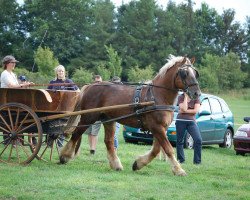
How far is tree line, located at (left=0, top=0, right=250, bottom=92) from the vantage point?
68.1m

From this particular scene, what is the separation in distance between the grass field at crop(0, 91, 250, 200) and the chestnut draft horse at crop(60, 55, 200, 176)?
1.01 feet

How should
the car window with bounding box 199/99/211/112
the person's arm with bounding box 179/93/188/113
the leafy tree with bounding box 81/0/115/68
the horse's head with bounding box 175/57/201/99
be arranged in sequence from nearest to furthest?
1. the horse's head with bounding box 175/57/201/99
2. the person's arm with bounding box 179/93/188/113
3. the car window with bounding box 199/99/211/112
4. the leafy tree with bounding box 81/0/115/68

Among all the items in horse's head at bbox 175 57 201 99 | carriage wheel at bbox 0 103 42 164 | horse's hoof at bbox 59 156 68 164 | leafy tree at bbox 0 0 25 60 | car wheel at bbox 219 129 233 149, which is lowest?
car wheel at bbox 219 129 233 149

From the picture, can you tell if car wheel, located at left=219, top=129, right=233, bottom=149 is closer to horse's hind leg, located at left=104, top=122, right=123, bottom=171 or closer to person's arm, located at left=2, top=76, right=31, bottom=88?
horse's hind leg, located at left=104, top=122, right=123, bottom=171

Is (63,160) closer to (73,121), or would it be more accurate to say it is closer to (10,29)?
(73,121)

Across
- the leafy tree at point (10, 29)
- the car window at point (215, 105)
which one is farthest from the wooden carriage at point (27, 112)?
the leafy tree at point (10, 29)

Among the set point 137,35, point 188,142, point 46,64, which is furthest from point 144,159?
point 137,35

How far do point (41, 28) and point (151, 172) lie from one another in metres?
59.0

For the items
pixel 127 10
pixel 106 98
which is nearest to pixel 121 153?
pixel 106 98

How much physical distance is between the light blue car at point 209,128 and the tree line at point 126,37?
1601 inches

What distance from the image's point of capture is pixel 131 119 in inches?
388

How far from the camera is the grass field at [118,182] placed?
732cm

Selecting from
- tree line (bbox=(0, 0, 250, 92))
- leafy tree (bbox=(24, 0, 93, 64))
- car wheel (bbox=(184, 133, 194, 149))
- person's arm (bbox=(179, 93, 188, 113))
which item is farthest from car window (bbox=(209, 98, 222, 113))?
leafy tree (bbox=(24, 0, 93, 64))

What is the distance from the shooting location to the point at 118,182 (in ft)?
27.2
